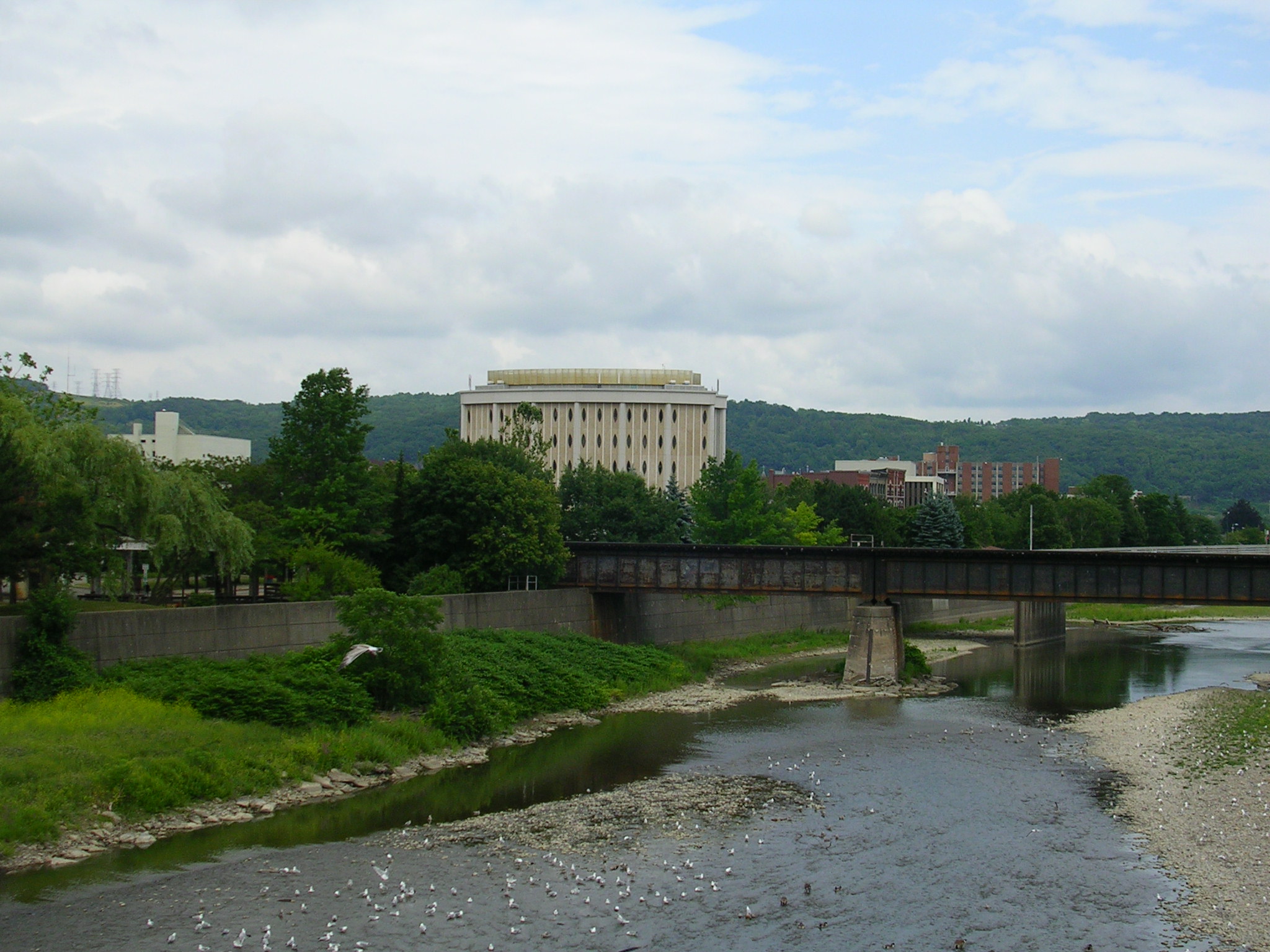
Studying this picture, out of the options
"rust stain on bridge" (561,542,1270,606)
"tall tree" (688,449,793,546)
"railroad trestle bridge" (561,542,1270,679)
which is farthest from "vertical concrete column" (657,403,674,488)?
"rust stain on bridge" (561,542,1270,606)

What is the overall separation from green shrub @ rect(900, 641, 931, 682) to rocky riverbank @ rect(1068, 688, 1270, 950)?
15.0 m

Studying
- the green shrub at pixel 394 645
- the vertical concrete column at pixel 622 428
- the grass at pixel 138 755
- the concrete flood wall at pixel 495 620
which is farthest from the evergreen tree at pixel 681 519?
the grass at pixel 138 755

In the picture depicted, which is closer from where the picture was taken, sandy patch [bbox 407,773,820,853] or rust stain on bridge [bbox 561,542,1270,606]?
sandy patch [bbox 407,773,820,853]

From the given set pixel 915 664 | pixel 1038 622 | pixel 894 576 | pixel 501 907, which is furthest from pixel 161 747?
pixel 1038 622

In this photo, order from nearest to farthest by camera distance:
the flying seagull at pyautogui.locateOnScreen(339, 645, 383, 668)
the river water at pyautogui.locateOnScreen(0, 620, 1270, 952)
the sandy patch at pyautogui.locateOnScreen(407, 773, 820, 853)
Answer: the river water at pyautogui.locateOnScreen(0, 620, 1270, 952), the sandy patch at pyautogui.locateOnScreen(407, 773, 820, 853), the flying seagull at pyautogui.locateOnScreen(339, 645, 383, 668)

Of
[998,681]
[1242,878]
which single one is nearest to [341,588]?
[998,681]

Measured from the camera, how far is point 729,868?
3219cm

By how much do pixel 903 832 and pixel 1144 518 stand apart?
178696 millimetres

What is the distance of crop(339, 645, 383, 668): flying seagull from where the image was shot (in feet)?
160

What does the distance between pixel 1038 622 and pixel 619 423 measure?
310 ft

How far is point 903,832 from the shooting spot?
36188 mm

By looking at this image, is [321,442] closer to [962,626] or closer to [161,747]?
[161,747]

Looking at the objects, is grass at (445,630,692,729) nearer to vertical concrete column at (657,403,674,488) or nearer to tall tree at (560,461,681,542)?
tall tree at (560,461,681,542)

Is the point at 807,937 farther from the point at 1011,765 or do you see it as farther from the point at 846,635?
the point at 846,635
